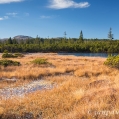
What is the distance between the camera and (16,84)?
41.7 ft

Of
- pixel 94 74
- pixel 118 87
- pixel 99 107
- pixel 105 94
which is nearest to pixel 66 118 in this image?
pixel 99 107

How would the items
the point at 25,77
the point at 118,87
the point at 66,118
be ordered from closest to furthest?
1. the point at 66,118
2. the point at 118,87
3. the point at 25,77

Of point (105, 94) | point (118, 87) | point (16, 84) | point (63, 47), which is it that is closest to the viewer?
point (105, 94)

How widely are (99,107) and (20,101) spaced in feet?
10.7

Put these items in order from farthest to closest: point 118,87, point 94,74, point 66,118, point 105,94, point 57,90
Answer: point 94,74
point 57,90
point 118,87
point 105,94
point 66,118

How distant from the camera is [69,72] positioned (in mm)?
18766

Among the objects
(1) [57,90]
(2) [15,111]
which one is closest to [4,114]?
(2) [15,111]

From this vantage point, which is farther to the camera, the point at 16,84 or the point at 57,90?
the point at 16,84

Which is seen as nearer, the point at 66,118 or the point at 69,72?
the point at 66,118

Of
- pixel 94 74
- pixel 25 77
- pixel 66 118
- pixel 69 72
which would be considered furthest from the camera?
pixel 69 72

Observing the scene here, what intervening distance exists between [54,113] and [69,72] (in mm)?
11514

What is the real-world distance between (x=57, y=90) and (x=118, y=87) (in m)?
2.96

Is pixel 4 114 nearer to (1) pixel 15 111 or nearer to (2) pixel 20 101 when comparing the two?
(1) pixel 15 111

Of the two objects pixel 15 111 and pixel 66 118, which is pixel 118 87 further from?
pixel 15 111
